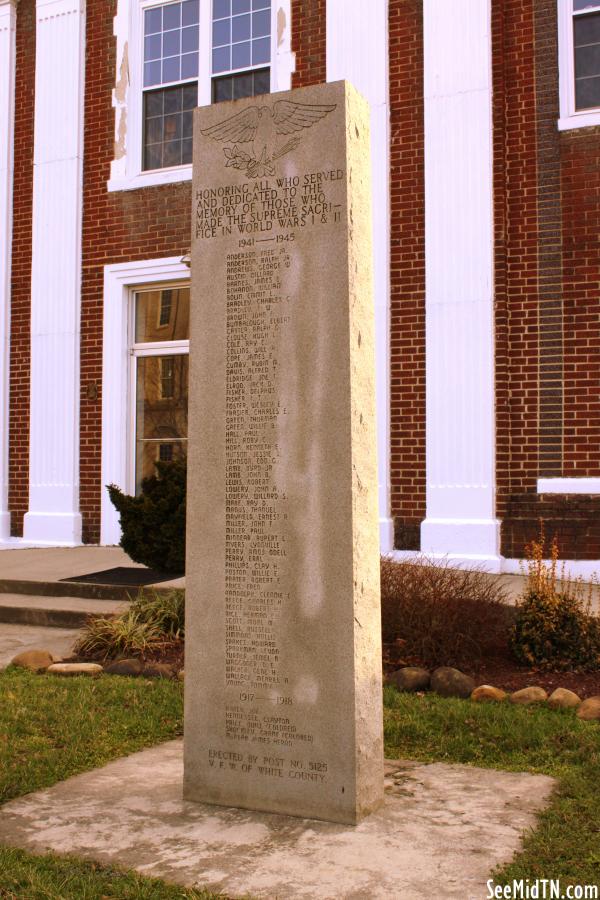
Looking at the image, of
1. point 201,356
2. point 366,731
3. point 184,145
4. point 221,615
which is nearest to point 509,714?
point 366,731

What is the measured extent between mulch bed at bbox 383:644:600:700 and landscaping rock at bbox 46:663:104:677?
197cm

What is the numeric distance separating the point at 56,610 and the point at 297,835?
5.27m

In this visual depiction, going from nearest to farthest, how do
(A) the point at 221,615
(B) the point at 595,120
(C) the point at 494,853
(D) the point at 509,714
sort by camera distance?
(C) the point at 494,853 < (A) the point at 221,615 < (D) the point at 509,714 < (B) the point at 595,120

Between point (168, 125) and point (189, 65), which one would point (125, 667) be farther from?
point (189, 65)

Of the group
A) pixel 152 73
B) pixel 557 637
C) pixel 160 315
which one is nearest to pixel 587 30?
pixel 152 73

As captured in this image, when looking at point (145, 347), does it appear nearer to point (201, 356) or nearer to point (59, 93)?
point (59, 93)

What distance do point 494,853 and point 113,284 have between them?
34.4 ft

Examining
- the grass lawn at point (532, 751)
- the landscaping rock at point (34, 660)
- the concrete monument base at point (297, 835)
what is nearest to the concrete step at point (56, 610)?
the landscaping rock at point (34, 660)

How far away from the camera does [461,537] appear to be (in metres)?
10.2

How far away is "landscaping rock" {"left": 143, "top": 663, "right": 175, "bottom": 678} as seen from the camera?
6391mm

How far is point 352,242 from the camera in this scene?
3.80 m

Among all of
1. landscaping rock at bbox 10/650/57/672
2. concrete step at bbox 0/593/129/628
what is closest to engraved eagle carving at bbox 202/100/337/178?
landscaping rock at bbox 10/650/57/672

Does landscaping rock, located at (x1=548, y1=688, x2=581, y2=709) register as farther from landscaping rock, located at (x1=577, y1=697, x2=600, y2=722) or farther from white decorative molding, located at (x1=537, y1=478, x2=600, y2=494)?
white decorative molding, located at (x1=537, y1=478, x2=600, y2=494)

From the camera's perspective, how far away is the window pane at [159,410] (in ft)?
41.2
